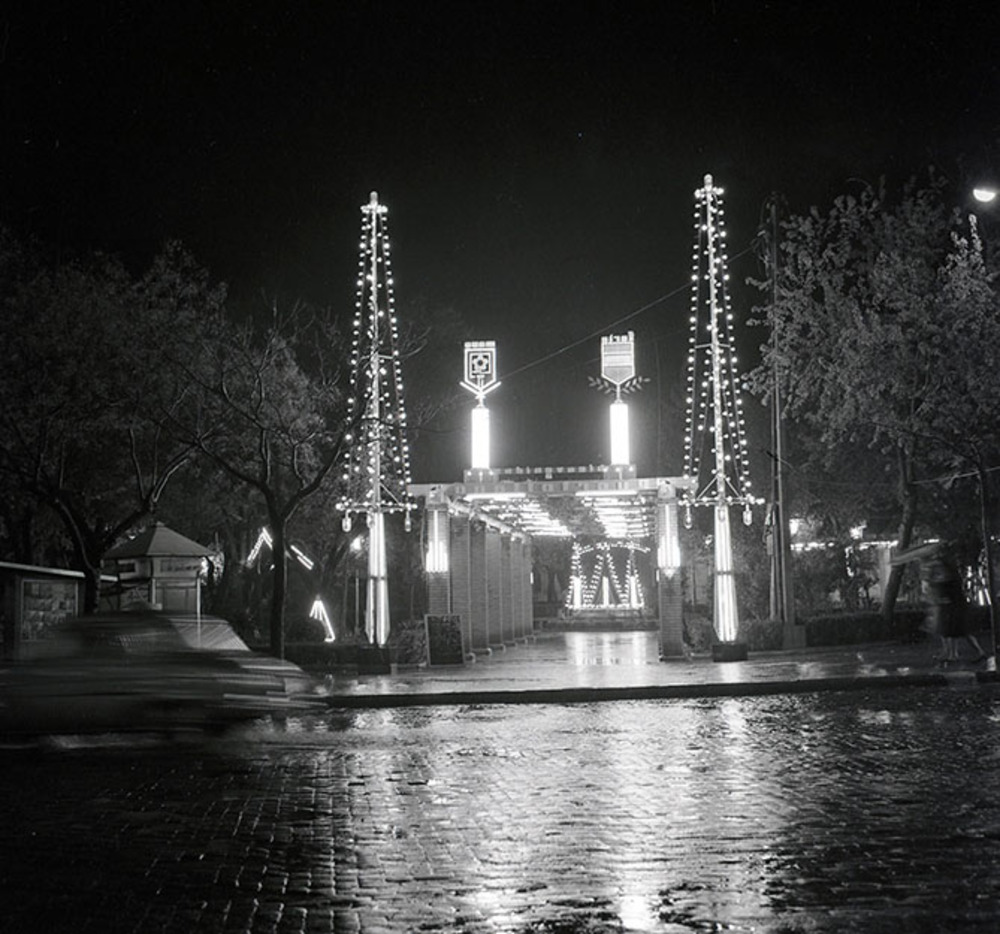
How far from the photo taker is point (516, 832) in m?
8.41

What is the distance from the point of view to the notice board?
27469 mm

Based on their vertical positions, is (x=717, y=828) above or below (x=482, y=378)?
below

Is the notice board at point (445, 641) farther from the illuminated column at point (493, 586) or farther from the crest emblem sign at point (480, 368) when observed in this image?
the illuminated column at point (493, 586)

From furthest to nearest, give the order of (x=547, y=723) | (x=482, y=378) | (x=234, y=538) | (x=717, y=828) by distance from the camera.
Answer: (x=234, y=538) → (x=482, y=378) → (x=547, y=723) → (x=717, y=828)

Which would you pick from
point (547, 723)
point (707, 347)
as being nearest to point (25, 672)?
point (547, 723)

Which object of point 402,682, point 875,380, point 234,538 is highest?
point 875,380

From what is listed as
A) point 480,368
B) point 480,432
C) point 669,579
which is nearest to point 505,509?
point 480,432

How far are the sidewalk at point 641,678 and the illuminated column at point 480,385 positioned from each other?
16.2ft

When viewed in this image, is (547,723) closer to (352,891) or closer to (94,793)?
(94,793)

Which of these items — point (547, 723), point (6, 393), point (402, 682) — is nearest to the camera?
point (547, 723)

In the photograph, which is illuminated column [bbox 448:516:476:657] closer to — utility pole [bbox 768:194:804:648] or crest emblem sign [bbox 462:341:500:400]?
crest emblem sign [bbox 462:341:500:400]

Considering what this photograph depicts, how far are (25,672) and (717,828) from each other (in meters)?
8.38

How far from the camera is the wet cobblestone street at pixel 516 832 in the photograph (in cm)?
625

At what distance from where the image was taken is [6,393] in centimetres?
2666
